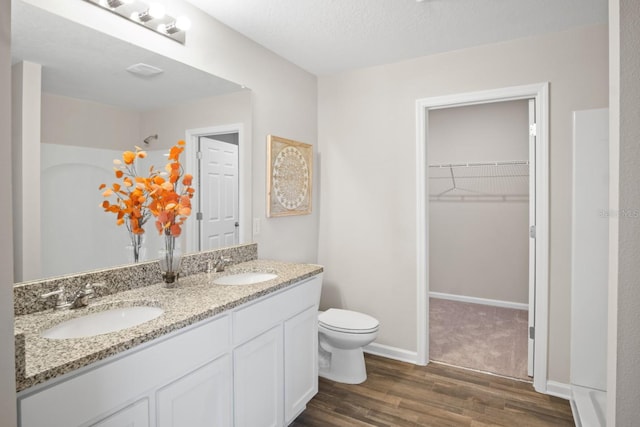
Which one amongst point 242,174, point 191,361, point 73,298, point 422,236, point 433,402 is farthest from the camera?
point 422,236

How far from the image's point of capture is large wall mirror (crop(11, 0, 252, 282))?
1403mm

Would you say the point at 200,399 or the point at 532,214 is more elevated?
the point at 532,214

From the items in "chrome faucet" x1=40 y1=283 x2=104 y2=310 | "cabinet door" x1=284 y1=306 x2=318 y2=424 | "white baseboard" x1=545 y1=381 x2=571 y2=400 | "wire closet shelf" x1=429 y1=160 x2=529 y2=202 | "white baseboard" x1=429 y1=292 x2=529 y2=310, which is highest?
"wire closet shelf" x1=429 y1=160 x2=529 y2=202

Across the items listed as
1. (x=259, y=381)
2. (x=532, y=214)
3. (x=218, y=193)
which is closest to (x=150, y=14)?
(x=218, y=193)

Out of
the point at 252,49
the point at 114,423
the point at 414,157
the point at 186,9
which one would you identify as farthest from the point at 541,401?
the point at 186,9

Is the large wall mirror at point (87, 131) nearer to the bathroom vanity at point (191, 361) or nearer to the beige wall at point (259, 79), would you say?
the beige wall at point (259, 79)

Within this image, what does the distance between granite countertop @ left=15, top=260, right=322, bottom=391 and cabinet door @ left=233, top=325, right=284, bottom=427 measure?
239 millimetres

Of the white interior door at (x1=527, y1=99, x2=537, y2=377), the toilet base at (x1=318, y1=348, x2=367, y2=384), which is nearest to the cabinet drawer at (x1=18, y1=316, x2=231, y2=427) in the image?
the toilet base at (x1=318, y1=348, x2=367, y2=384)

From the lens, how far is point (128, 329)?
1.21m

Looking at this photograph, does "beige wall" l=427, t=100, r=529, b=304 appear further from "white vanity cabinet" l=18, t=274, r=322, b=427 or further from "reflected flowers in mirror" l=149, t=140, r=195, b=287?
"reflected flowers in mirror" l=149, t=140, r=195, b=287

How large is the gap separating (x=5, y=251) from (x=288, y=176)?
221 cm

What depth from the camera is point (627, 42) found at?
3.74 feet

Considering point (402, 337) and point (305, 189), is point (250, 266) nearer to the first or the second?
point (305, 189)

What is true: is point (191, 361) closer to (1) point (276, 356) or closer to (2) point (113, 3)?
(1) point (276, 356)
